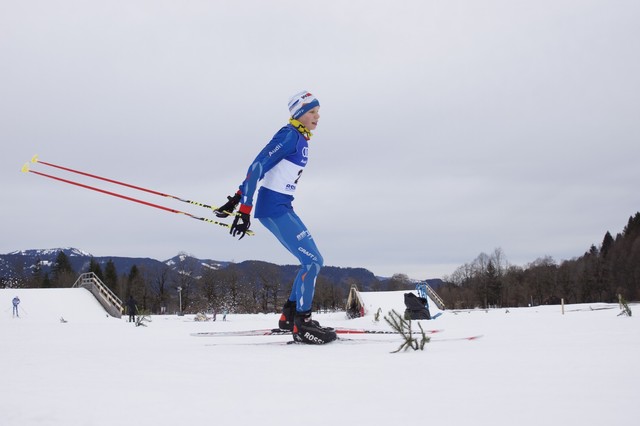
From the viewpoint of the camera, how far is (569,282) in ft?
258

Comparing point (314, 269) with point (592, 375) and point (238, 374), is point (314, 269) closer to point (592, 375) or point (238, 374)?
point (238, 374)

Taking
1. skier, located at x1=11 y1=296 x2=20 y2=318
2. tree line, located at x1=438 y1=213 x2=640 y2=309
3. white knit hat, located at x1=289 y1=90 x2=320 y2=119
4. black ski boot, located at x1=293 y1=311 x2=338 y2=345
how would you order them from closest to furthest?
1. black ski boot, located at x1=293 y1=311 x2=338 y2=345
2. white knit hat, located at x1=289 y1=90 x2=320 y2=119
3. skier, located at x1=11 y1=296 x2=20 y2=318
4. tree line, located at x1=438 y1=213 x2=640 y2=309

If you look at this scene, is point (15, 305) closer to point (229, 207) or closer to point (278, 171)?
point (229, 207)

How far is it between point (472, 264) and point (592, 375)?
11237cm

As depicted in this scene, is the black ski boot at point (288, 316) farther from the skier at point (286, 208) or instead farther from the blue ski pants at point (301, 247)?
the blue ski pants at point (301, 247)

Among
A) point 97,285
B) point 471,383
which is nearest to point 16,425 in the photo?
point 471,383

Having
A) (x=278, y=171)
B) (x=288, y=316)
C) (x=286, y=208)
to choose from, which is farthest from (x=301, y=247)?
(x=288, y=316)

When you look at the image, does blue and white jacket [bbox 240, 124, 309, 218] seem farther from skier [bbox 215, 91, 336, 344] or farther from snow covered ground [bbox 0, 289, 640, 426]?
snow covered ground [bbox 0, 289, 640, 426]

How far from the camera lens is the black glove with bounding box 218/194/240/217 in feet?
16.8

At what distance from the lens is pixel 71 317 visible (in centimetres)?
2170

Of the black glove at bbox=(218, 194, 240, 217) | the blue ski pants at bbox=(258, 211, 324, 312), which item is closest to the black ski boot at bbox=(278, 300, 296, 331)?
the blue ski pants at bbox=(258, 211, 324, 312)

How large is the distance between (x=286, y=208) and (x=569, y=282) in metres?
83.8

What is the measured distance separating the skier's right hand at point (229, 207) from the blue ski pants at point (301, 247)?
322 mm

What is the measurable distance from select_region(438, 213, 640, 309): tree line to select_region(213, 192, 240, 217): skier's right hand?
66.9 m
